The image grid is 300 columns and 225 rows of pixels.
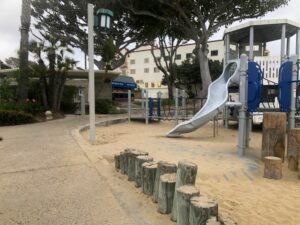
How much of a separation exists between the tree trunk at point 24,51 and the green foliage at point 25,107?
0.66 meters

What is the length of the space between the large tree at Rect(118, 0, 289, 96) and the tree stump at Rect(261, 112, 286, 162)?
15.4m

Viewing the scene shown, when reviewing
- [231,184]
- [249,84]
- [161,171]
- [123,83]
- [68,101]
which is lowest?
[231,184]

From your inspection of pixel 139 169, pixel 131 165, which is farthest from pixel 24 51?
pixel 139 169

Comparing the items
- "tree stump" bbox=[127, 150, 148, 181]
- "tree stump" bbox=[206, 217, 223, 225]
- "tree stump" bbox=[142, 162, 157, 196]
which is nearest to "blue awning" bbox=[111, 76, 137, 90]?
"tree stump" bbox=[127, 150, 148, 181]

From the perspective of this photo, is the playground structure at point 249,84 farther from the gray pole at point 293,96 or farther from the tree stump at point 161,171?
the tree stump at point 161,171

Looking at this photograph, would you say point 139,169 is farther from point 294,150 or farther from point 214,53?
point 214,53

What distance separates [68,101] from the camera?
21.8 metres

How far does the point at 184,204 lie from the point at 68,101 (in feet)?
63.2

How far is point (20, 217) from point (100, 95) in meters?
20.9

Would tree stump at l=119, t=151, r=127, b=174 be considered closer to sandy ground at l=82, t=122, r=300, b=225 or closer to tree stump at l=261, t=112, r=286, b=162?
sandy ground at l=82, t=122, r=300, b=225

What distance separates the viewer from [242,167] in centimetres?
648

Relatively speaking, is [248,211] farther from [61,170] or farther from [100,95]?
[100,95]

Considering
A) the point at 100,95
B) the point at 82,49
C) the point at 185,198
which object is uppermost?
the point at 82,49

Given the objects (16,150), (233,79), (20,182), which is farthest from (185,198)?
(233,79)
